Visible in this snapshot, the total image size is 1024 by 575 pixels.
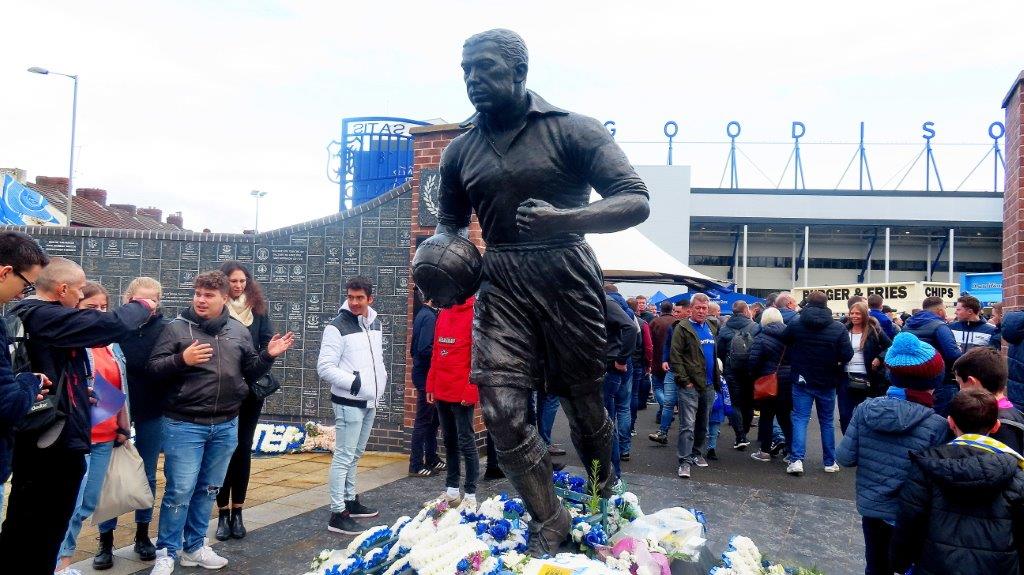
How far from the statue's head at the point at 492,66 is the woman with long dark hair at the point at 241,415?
2.56m

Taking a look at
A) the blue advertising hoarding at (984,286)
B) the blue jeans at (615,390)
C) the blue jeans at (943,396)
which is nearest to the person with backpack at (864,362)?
the blue jeans at (943,396)

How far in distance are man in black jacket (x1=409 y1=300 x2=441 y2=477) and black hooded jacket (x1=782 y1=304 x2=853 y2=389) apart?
3780 mm

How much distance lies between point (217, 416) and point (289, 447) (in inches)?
141

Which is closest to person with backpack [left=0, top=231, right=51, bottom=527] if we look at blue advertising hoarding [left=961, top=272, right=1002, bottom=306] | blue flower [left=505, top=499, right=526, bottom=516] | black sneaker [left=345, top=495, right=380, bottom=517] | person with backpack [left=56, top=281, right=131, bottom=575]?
person with backpack [left=56, top=281, right=131, bottom=575]

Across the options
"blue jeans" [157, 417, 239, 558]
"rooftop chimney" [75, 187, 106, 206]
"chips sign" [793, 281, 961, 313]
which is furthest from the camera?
"rooftop chimney" [75, 187, 106, 206]

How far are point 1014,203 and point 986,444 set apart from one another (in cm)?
446

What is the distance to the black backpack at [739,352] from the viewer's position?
7.78m

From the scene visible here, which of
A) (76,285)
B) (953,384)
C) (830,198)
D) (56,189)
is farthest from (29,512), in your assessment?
(56,189)

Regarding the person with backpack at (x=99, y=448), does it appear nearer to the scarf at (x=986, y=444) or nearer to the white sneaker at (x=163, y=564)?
the white sneaker at (x=163, y=564)

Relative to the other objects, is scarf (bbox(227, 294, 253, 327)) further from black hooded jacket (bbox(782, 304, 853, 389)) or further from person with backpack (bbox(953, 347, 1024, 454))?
black hooded jacket (bbox(782, 304, 853, 389))

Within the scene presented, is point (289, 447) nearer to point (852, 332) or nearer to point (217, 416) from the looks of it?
point (217, 416)

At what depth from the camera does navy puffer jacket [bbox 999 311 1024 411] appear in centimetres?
473

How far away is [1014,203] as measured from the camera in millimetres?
6145

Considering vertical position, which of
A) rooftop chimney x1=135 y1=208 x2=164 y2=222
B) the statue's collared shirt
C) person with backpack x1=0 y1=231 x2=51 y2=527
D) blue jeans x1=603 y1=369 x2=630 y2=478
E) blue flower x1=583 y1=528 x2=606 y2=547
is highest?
rooftop chimney x1=135 y1=208 x2=164 y2=222
